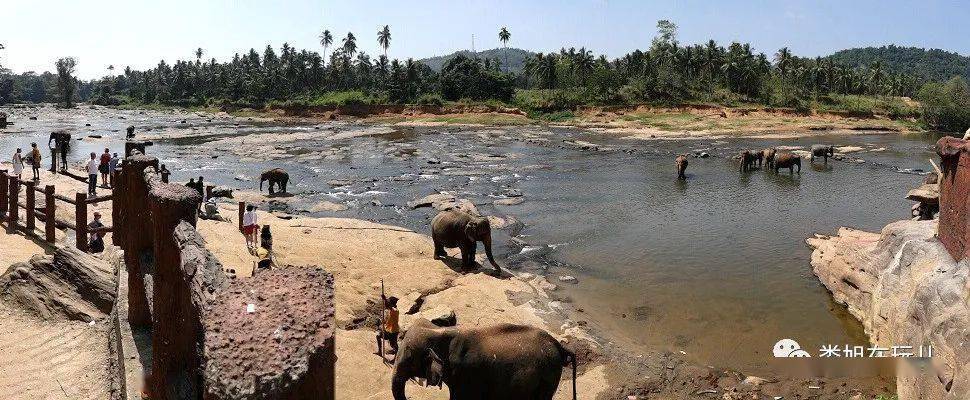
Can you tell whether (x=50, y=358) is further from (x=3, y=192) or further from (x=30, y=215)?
(x=3, y=192)

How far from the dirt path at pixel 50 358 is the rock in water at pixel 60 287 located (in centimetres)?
20

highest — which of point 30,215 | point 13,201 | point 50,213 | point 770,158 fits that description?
point 770,158

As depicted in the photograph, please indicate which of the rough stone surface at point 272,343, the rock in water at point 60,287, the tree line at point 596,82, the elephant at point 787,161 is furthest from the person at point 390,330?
the tree line at point 596,82

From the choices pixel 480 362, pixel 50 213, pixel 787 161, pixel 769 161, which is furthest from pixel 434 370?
pixel 769 161

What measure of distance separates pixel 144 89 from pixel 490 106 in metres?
94.4

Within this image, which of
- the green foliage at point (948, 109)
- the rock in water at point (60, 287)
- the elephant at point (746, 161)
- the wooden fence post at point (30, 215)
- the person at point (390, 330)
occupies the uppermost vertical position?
the green foliage at point (948, 109)

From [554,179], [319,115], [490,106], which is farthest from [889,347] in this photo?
[319,115]

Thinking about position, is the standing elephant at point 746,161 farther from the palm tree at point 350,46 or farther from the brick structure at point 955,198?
the palm tree at point 350,46

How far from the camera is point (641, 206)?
25.6 metres

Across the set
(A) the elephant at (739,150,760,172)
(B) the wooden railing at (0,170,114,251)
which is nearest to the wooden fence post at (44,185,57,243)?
(B) the wooden railing at (0,170,114,251)

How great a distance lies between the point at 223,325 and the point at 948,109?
8111cm

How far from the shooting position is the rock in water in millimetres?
9523

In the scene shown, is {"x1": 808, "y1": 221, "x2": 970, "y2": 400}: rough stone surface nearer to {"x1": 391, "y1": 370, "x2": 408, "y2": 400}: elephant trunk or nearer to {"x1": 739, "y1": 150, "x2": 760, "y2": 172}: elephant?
{"x1": 391, "y1": 370, "x2": 408, "y2": 400}: elephant trunk

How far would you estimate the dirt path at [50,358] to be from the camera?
7.66 meters
